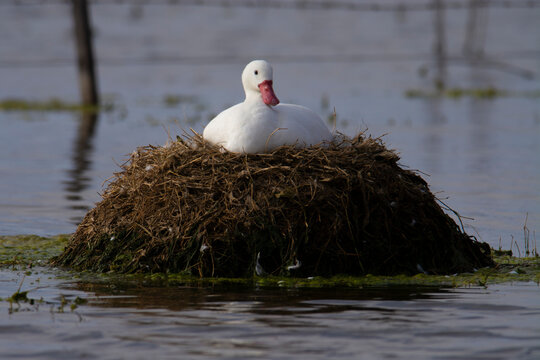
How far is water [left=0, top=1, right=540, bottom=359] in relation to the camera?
582cm

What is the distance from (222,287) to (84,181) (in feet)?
26.9

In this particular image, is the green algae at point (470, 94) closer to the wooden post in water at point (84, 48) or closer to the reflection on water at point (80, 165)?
the wooden post in water at point (84, 48)

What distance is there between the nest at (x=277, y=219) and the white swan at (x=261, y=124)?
0.10 meters

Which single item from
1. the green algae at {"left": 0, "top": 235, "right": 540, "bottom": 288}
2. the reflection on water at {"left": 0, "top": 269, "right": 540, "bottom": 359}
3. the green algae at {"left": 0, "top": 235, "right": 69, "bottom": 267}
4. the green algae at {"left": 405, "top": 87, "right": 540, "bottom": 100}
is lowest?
the reflection on water at {"left": 0, "top": 269, "right": 540, "bottom": 359}

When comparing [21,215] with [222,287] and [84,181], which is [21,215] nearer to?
[84,181]

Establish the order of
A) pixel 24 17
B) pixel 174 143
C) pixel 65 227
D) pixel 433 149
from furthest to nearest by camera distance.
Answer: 1. pixel 24 17
2. pixel 433 149
3. pixel 65 227
4. pixel 174 143

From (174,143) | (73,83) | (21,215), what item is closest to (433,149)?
(21,215)

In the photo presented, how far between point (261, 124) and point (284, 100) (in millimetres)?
24470

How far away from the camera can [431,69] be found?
48.3 metres

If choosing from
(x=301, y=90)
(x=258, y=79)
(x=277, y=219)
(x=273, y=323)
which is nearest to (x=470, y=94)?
(x=301, y=90)

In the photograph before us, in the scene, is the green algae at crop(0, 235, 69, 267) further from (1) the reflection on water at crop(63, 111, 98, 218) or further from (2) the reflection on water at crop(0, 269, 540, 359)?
(1) the reflection on water at crop(63, 111, 98, 218)

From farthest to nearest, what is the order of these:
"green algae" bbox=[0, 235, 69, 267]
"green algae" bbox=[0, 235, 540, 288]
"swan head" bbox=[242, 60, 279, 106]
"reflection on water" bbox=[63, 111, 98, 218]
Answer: "reflection on water" bbox=[63, 111, 98, 218]
"green algae" bbox=[0, 235, 69, 267]
"swan head" bbox=[242, 60, 279, 106]
"green algae" bbox=[0, 235, 540, 288]

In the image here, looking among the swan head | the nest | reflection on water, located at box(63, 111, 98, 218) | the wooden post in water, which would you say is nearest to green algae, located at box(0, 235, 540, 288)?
the nest

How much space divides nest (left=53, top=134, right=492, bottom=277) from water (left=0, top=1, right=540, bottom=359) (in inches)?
17.7
